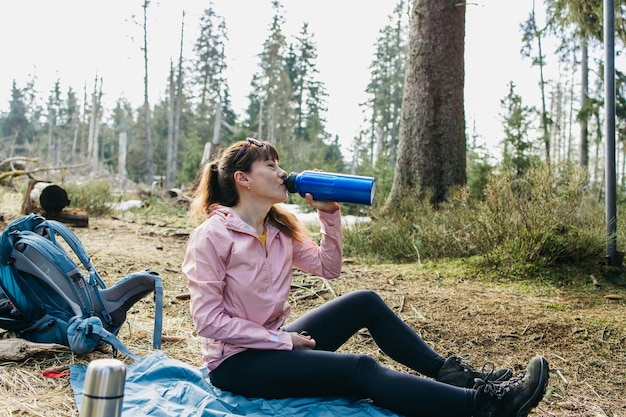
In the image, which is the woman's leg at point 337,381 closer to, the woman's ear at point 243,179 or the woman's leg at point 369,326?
the woman's leg at point 369,326

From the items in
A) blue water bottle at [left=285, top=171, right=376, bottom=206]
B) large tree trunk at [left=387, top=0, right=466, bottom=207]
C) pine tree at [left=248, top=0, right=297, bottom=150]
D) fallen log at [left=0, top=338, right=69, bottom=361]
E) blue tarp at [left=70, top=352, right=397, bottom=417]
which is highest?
pine tree at [left=248, top=0, right=297, bottom=150]

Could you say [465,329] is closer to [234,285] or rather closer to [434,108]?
[234,285]

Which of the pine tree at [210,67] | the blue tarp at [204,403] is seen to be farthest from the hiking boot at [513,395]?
the pine tree at [210,67]

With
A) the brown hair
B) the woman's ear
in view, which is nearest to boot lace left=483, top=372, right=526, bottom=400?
the brown hair

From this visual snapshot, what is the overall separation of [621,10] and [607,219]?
3671 millimetres

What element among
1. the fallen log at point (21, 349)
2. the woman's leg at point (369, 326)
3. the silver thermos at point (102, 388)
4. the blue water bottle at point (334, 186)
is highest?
the blue water bottle at point (334, 186)

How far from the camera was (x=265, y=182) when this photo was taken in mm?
2506

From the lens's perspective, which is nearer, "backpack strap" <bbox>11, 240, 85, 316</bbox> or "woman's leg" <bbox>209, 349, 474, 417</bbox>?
"woman's leg" <bbox>209, 349, 474, 417</bbox>

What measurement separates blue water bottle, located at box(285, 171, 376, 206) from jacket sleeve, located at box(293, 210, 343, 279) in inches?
7.2

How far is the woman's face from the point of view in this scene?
2504 mm

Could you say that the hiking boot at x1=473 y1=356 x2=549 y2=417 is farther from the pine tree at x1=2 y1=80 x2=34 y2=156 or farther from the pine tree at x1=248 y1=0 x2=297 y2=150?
the pine tree at x1=2 y1=80 x2=34 y2=156

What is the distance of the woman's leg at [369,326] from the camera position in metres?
2.58

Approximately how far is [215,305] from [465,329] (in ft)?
6.68

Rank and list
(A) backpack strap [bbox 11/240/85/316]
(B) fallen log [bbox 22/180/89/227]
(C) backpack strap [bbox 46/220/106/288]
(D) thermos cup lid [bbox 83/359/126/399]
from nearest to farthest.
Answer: (D) thermos cup lid [bbox 83/359/126/399] < (A) backpack strap [bbox 11/240/85/316] < (C) backpack strap [bbox 46/220/106/288] < (B) fallen log [bbox 22/180/89/227]
